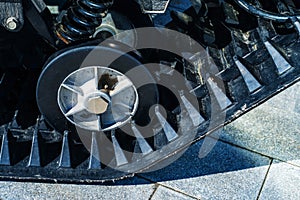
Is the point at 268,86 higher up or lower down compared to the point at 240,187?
higher up

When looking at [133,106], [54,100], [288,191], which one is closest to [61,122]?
[54,100]

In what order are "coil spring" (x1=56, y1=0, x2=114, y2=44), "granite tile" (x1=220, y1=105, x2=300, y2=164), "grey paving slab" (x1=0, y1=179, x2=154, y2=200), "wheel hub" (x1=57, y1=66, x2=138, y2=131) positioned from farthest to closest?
"granite tile" (x1=220, y1=105, x2=300, y2=164) < "grey paving slab" (x1=0, y1=179, x2=154, y2=200) < "wheel hub" (x1=57, y1=66, x2=138, y2=131) < "coil spring" (x1=56, y1=0, x2=114, y2=44)

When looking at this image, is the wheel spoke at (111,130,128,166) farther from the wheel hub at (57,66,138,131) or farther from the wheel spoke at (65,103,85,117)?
the wheel spoke at (65,103,85,117)

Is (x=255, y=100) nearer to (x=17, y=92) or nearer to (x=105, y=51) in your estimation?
(x=105, y=51)

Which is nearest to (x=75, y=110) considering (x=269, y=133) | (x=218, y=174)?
(x=218, y=174)

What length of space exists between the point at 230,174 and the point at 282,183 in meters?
0.26

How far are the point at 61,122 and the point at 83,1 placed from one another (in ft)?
2.03

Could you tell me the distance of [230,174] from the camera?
3023mm

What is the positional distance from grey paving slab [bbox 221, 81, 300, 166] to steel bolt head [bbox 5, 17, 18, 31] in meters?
1.24

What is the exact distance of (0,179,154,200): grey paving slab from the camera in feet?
9.47

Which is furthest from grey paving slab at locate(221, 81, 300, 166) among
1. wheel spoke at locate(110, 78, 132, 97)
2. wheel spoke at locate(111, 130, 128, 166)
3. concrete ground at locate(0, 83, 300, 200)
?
wheel spoke at locate(110, 78, 132, 97)

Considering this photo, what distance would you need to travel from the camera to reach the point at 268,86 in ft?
7.89

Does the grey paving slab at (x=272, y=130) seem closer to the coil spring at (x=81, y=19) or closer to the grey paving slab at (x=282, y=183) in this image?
the grey paving slab at (x=282, y=183)

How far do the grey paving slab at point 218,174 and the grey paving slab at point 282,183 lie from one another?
37 millimetres
